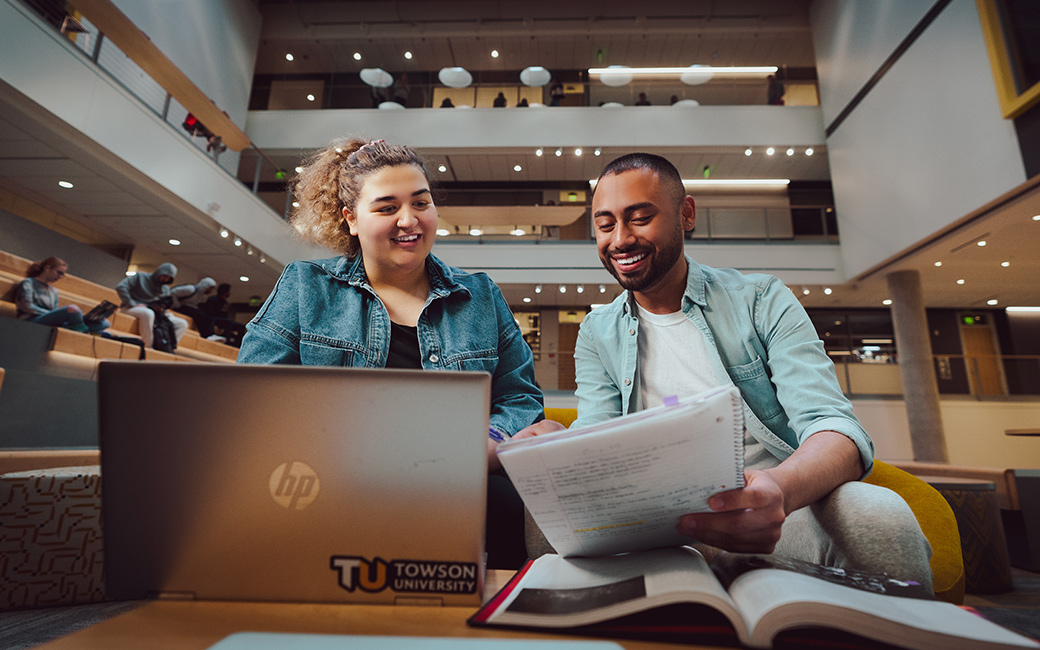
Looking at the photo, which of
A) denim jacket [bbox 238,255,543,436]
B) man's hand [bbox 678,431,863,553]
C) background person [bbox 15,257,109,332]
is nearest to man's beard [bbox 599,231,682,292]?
denim jacket [bbox 238,255,543,436]

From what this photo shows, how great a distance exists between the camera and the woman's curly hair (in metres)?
1.39

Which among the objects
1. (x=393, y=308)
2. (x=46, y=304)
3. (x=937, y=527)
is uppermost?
(x=46, y=304)

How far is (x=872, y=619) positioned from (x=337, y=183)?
1.51 meters

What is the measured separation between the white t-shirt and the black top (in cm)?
62

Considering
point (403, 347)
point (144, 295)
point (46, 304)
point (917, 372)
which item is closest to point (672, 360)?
point (403, 347)

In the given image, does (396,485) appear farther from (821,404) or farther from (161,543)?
(821,404)

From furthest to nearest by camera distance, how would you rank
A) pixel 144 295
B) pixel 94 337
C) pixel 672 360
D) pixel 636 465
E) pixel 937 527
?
pixel 144 295 → pixel 94 337 → pixel 937 527 → pixel 672 360 → pixel 636 465

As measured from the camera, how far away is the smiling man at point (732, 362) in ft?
2.89

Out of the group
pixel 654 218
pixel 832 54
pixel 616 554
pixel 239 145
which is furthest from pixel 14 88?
pixel 832 54

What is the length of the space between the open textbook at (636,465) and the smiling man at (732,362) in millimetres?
343

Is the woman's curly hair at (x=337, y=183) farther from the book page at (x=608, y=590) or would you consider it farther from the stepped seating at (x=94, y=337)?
the stepped seating at (x=94, y=337)

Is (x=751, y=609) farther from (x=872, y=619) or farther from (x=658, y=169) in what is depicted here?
(x=658, y=169)

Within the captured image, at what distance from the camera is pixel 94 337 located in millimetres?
4613

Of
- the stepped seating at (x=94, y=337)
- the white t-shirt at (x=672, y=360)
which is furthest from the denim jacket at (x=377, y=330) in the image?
the stepped seating at (x=94, y=337)
